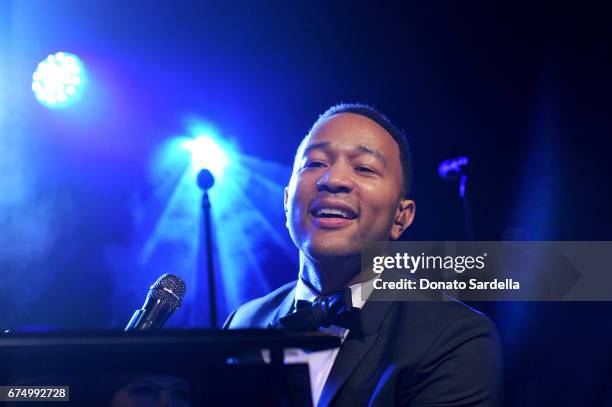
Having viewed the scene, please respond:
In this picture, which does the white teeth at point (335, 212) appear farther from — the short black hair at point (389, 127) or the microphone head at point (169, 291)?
the microphone head at point (169, 291)

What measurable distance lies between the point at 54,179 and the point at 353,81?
391 cm

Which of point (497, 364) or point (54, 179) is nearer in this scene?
point (497, 364)

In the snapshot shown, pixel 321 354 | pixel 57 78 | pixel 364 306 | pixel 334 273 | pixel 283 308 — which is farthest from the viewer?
pixel 57 78

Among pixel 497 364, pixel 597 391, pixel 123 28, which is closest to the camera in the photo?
pixel 497 364

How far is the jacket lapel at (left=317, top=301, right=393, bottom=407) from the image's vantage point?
1873mm

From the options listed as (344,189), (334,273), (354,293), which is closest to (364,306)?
(354,293)

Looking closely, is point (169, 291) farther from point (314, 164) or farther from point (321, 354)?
point (314, 164)

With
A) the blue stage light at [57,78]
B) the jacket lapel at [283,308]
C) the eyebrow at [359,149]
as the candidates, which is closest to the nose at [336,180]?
the eyebrow at [359,149]

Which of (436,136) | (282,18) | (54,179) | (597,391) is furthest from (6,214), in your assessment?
(597,391)

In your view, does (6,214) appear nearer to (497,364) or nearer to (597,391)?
(497,364)

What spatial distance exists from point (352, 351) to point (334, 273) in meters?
0.46

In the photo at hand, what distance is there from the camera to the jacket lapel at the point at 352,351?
187cm

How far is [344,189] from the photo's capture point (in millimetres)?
2283

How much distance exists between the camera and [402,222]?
2.58m
